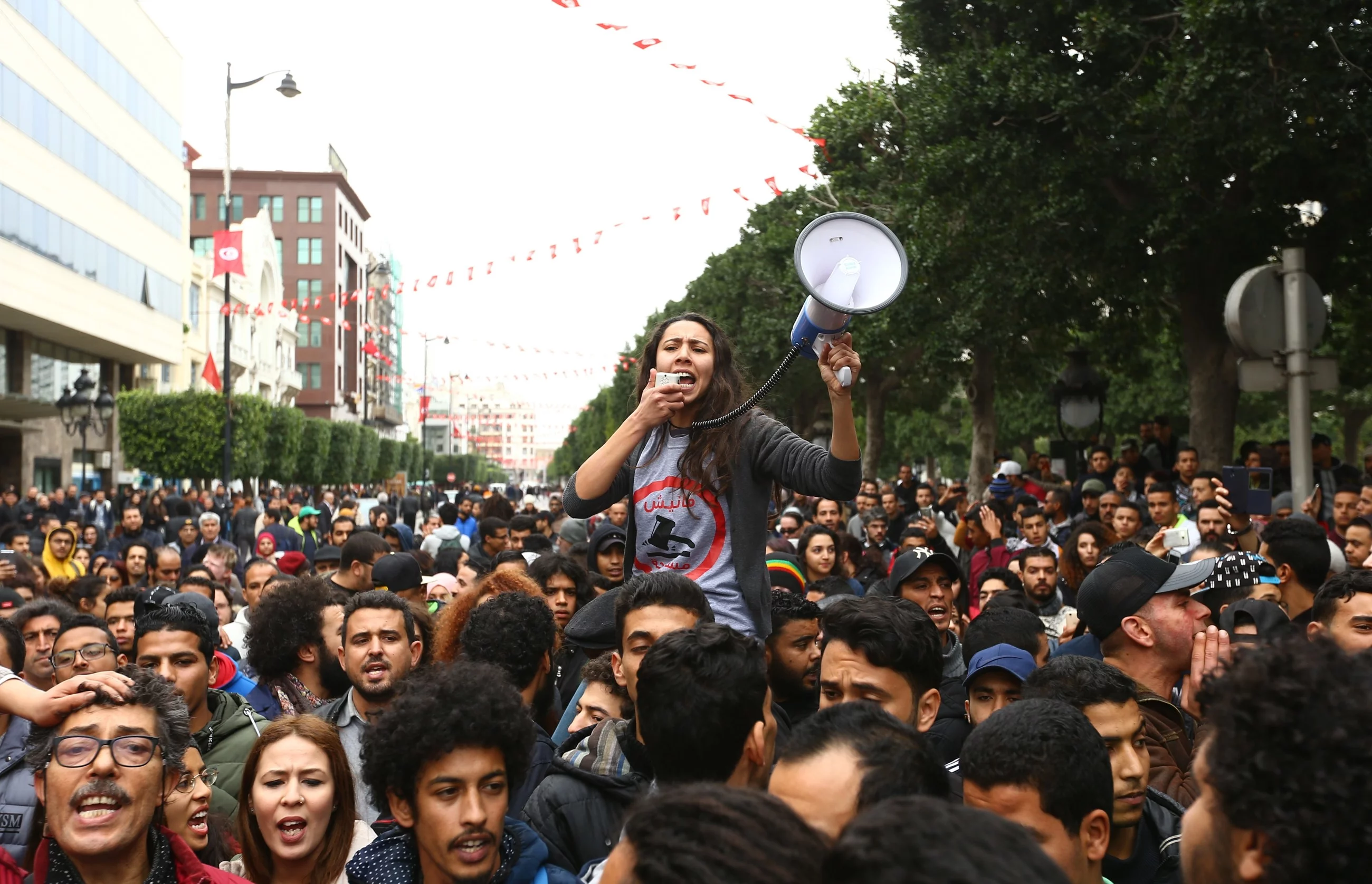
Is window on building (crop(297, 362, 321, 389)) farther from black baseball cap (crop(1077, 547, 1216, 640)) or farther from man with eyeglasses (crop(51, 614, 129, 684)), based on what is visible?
black baseball cap (crop(1077, 547, 1216, 640))

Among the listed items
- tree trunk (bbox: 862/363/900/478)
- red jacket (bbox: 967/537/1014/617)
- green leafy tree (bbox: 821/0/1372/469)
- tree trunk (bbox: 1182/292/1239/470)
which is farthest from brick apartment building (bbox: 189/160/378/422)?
red jacket (bbox: 967/537/1014/617)

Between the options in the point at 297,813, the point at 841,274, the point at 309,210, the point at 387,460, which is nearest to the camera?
the point at 297,813

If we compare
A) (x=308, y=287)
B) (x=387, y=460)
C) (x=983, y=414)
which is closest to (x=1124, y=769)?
(x=983, y=414)

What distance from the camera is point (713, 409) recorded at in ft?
13.5

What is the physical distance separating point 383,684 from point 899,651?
6.79ft

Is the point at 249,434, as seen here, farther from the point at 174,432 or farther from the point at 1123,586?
the point at 1123,586

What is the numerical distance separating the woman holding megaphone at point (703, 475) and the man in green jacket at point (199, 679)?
5.18ft

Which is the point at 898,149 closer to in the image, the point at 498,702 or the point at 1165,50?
the point at 1165,50

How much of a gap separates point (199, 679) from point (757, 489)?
92.2 inches

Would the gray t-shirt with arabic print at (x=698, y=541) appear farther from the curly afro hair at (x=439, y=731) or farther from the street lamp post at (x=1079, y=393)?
the street lamp post at (x=1079, y=393)

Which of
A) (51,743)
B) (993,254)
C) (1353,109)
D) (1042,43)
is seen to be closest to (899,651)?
(51,743)

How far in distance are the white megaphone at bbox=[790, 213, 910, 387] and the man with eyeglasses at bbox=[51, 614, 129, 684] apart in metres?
3.24

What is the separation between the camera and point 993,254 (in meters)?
16.7

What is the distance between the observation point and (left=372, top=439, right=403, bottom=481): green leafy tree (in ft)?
241
